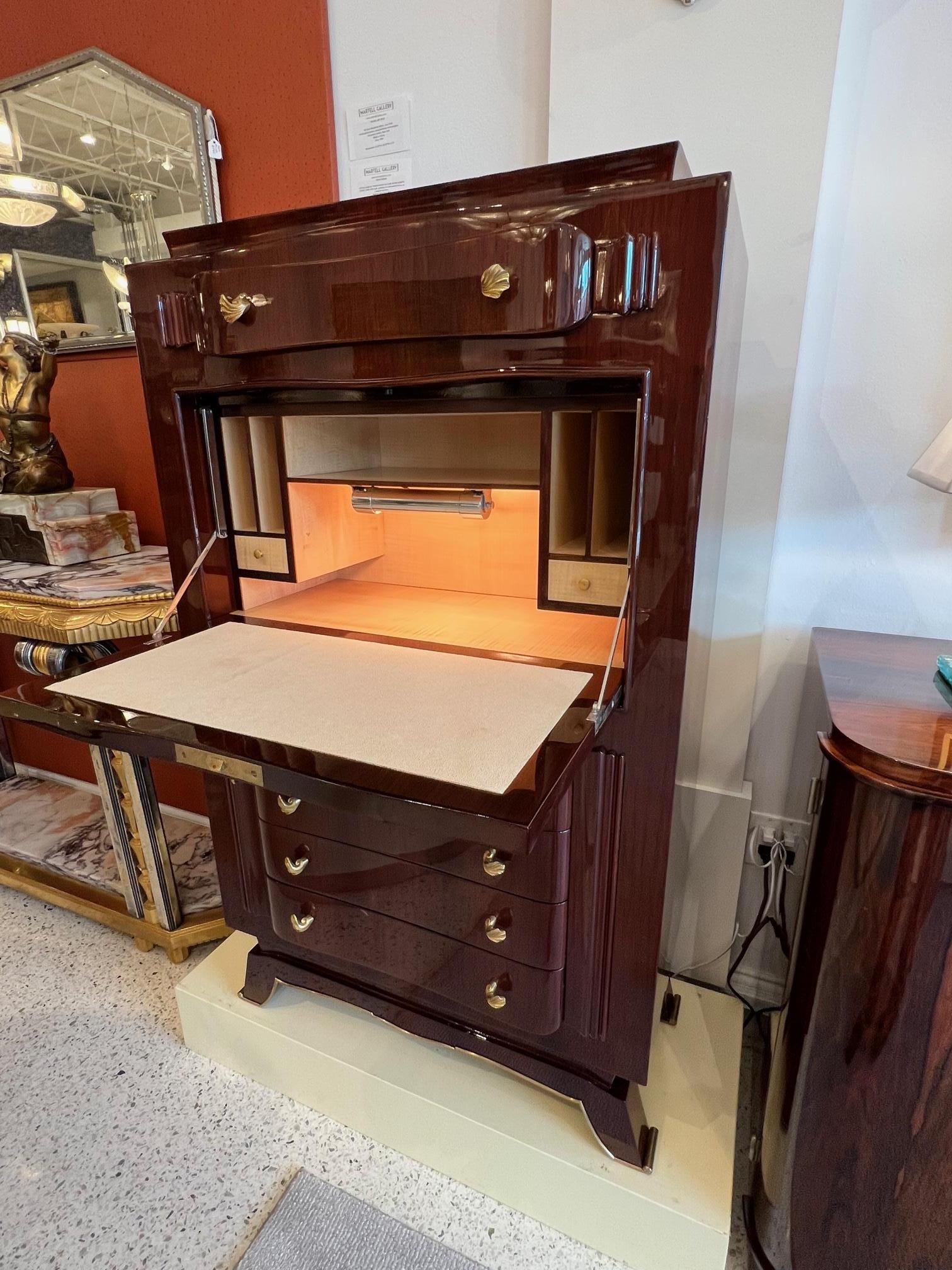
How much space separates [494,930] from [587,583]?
54cm

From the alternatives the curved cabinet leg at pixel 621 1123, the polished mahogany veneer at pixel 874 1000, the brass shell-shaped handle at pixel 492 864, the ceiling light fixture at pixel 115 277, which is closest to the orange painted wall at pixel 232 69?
the ceiling light fixture at pixel 115 277

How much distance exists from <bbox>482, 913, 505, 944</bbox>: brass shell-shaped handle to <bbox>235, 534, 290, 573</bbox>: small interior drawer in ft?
2.12

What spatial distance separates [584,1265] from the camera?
42.8 inches

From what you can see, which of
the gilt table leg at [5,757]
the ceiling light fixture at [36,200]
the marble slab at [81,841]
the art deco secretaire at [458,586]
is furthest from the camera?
the gilt table leg at [5,757]

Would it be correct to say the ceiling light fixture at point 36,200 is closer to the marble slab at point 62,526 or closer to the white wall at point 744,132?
the marble slab at point 62,526

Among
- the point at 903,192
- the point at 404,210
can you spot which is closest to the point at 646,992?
the point at 404,210

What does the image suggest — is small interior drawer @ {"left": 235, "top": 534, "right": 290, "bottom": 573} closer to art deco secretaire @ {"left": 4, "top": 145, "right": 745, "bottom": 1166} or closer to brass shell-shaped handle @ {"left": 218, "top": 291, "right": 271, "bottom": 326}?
art deco secretaire @ {"left": 4, "top": 145, "right": 745, "bottom": 1166}

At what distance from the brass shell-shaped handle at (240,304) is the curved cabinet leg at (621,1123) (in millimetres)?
1291

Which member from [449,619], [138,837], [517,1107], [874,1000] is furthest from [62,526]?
[874,1000]

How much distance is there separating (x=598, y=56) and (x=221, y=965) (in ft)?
6.23

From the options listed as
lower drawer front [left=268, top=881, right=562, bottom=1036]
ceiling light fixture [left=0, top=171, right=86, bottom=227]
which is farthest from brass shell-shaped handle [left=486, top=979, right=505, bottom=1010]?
ceiling light fixture [left=0, top=171, right=86, bottom=227]

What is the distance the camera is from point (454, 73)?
1239mm

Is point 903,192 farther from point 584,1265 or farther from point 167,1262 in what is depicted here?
point 167,1262

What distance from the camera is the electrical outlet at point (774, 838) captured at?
4.43 feet
